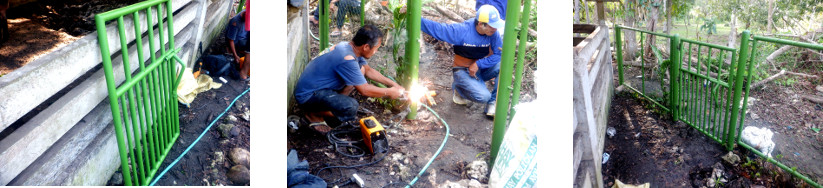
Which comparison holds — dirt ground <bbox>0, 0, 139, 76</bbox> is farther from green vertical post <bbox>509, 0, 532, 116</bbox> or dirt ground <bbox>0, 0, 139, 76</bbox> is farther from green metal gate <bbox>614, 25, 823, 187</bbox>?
green metal gate <bbox>614, 25, 823, 187</bbox>

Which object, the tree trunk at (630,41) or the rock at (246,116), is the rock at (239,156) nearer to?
the rock at (246,116)

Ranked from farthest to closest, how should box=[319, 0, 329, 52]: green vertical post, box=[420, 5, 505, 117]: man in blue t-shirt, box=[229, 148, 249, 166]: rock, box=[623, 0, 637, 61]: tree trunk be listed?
box=[623, 0, 637, 61]: tree trunk, box=[420, 5, 505, 117]: man in blue t-shirt, box=[319, 0, 329, 52]: green vertical post, box=[229, 148, 249, 166]: rock

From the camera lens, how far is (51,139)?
1.69 metres

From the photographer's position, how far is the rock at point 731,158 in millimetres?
3378

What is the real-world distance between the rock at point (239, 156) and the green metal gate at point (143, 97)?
1.06ft

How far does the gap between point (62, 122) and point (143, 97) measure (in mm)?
344

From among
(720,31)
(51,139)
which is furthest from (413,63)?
(720,31)

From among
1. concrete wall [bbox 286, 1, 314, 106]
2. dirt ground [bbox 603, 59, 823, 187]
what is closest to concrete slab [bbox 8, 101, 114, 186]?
concrete wall [bbox 286, 1, 314, 106]

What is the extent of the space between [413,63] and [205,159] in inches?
58.6

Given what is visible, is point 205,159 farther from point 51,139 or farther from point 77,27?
point 77,27

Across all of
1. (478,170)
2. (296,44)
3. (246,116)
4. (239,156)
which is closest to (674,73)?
(478,170)

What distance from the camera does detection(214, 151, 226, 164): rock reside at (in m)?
2.29

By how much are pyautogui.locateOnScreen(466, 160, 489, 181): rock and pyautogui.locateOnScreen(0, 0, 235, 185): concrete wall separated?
1697 mm

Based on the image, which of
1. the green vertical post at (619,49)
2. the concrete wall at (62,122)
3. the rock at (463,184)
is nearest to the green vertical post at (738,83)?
the green vertical post at (619,49)
